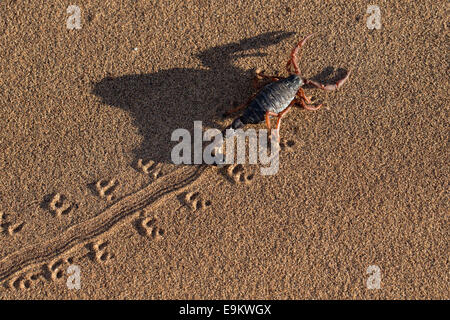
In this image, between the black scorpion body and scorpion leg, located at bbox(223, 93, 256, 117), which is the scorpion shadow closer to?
scorpion leg, located at bbox(223, 93, 256, 117)

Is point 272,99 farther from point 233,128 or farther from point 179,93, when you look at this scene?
point 179,93

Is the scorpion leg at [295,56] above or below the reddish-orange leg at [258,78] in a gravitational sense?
above

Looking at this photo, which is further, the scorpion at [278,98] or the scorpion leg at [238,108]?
the scorpion leg at [238,108]

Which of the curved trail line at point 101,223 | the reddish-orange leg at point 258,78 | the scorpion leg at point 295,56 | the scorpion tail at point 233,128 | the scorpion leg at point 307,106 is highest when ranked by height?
the scorpion leg at point 295,56

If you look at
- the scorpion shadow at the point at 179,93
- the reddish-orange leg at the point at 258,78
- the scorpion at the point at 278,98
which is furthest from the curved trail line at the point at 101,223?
the reddish-orange leg at the point at 258,78

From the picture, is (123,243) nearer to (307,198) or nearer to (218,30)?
(307,198)

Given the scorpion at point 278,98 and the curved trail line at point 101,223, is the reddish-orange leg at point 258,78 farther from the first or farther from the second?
the curved trail line at point 101,223

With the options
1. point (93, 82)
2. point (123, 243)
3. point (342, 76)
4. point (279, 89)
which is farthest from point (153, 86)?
point (342, 76)
